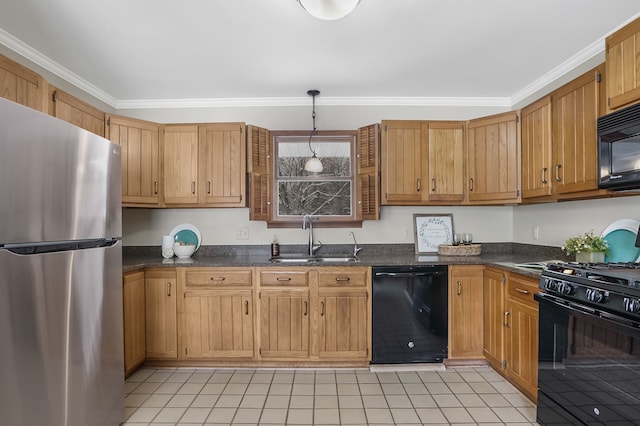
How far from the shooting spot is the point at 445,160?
120 inches

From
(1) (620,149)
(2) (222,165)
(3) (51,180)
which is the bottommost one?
(3) (51,180)

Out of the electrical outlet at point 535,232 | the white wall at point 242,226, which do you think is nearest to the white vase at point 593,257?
the electrical outlet at point 535,232

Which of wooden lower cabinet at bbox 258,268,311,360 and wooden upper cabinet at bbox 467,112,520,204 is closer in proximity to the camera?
wooden lower cabinet at bbox 258,268,311,360

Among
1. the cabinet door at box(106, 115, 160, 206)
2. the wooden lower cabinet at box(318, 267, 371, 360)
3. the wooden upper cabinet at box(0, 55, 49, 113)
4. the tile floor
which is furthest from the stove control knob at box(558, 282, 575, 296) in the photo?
the wooden upper cabinet at box(0, 55, 49, 113)

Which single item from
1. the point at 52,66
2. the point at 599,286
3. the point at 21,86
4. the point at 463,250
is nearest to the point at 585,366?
the point at 599,286

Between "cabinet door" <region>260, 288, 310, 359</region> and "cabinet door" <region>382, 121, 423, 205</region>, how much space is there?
1.23 meters

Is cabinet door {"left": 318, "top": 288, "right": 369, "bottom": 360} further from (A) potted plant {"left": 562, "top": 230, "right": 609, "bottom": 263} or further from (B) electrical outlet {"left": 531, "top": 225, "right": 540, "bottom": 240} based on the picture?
(B) electrical outlet {"left": 531, "top": 225, "right": 540, "bottom": 240}

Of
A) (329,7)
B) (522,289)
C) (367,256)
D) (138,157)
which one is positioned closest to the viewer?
(329,7)

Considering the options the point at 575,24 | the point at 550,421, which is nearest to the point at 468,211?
the point at 575,24

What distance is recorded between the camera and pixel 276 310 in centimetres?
271

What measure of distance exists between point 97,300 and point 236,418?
1.11 meters

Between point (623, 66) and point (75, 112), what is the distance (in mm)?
3443

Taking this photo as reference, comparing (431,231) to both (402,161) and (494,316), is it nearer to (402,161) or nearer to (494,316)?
(402,161)

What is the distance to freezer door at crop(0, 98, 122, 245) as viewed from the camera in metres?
1.27
